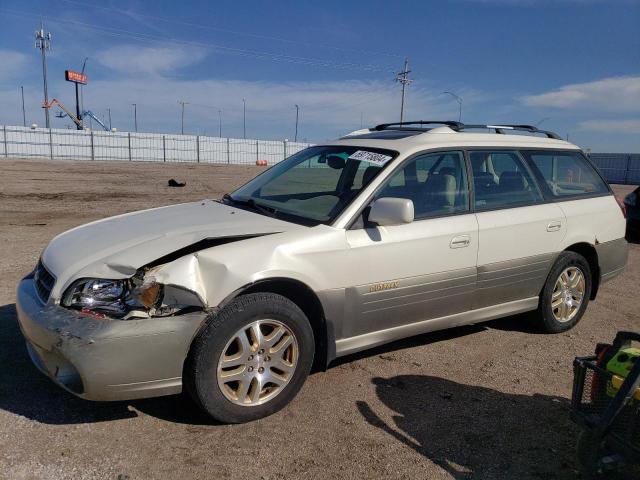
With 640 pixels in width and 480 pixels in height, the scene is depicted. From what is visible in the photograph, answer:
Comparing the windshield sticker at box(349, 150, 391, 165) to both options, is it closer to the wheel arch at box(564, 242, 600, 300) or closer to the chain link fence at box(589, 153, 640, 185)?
the wheel arch at box(564, 242, 600, 300)

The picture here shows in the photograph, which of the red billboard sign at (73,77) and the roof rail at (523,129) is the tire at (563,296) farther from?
the red billboard sign at (73,77)

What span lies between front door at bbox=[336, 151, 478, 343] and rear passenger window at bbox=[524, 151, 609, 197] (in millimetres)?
1042

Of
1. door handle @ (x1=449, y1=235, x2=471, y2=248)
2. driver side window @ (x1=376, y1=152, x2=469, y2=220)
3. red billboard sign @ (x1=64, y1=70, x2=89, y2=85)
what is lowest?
door handle @ (x1=449, y1=235, x2=471, y2=248)

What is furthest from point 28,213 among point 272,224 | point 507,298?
point 507,298

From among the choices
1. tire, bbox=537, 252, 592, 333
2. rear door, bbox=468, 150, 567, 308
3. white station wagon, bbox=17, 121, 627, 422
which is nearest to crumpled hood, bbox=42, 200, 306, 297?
white station wagon, bbox=17, 121, 627, 422

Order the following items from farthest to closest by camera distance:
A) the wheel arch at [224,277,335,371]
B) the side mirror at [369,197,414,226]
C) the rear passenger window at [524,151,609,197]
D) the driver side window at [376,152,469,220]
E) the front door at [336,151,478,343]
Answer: the rear passenger window at [524,151,609,197] < the driver side window at [376,152,469,220] < the front door at [336,151,478,343] < the side mirror at [369,197,414,226] < the wheel arch at [224,277,335,371]

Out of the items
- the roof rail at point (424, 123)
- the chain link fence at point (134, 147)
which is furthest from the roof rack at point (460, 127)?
the chain link fence at point (134, 147)

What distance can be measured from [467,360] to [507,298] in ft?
2.11

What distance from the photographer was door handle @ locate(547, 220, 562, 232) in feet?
15.1

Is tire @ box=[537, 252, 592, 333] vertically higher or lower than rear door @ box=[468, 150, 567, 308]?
lower

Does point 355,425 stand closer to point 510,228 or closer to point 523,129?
point 510,228

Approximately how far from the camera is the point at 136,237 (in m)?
3.39

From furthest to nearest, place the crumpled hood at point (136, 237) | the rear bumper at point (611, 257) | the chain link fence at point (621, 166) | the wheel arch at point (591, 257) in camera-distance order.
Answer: the chain link fence at point (621, 166)
the rear bumper at point (611, 257)
the wheel arch at point (591, 257)
the crumpled hood at point (136, 237)

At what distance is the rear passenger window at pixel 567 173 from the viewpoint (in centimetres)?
486
